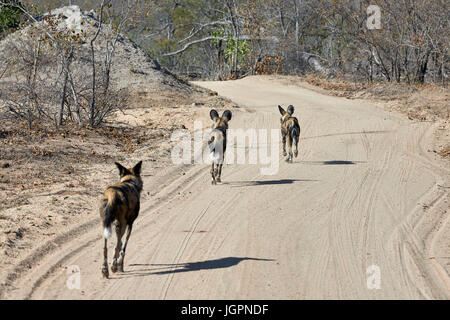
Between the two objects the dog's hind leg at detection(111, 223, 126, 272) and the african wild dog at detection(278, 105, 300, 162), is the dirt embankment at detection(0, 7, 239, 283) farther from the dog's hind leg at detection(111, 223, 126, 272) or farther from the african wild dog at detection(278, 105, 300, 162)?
the african wild dog at detection(278, 105, 300, 162)

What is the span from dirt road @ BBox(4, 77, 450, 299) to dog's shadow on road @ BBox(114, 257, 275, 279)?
0.01 metres

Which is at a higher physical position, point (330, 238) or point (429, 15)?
point (429, 15)

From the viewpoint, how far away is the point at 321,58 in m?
35.5

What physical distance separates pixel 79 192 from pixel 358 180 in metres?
5.85

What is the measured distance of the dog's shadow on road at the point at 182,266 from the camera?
7781mm

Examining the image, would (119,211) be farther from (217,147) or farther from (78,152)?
(78,152)

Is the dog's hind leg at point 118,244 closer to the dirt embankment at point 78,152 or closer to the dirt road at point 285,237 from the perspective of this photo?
the dirt road at point 285,237

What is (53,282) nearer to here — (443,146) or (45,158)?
(45,158)

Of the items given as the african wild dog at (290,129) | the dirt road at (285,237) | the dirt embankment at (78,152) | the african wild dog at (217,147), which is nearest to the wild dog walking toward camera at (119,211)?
the dirt road at (285,237)

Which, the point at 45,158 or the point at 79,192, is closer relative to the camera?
the point at 79,192

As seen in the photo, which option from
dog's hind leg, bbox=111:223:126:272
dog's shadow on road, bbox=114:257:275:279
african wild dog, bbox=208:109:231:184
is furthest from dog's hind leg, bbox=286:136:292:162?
dog's hind leg, bbox=111:223:126:272

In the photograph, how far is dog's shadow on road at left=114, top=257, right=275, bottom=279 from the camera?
7.78 metres
